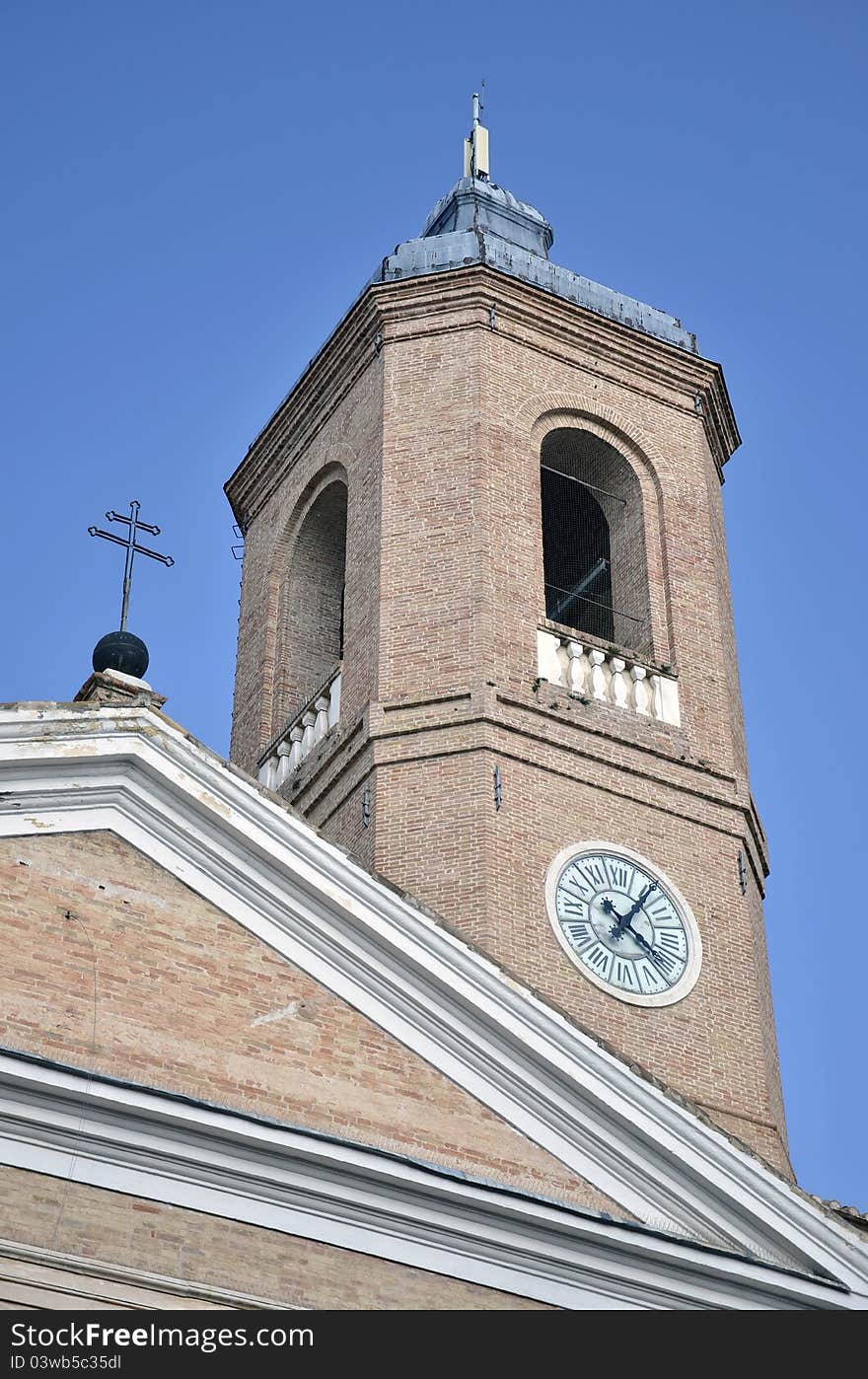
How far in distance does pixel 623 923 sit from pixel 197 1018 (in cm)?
730

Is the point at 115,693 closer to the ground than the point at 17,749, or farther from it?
farther from it

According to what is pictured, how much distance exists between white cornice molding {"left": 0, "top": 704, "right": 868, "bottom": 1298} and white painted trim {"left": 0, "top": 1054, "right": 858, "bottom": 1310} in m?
0.31

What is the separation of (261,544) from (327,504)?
1111mm

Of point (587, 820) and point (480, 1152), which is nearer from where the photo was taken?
point (480, 1152)

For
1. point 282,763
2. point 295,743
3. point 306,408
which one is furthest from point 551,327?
point 282,763

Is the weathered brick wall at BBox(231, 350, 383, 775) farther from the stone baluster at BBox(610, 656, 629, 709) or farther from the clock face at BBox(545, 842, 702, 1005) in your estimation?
the clock face at BBox(545, 842, 702, 1005)

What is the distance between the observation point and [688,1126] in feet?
43.4

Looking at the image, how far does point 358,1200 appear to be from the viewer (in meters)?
12.2

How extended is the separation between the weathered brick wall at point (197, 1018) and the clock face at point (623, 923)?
18.6 feet

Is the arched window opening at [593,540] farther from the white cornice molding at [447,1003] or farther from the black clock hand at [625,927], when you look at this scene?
the white cornice molding at [447,1003]

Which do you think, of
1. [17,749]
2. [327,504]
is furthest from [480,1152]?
[327,504]
